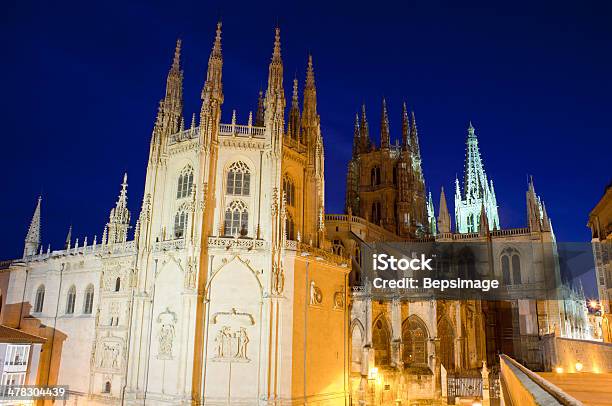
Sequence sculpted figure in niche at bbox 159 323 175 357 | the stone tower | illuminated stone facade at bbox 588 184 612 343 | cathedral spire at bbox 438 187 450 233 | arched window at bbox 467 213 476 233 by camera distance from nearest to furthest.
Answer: sculpted figure in niche at bbox 159 323 175 357
illuminated stone facade at bbox 588 184 612 343
cathedral spire at bbox 438 187 450 233
the stone tower
arched window at bbox 467 213 476 233

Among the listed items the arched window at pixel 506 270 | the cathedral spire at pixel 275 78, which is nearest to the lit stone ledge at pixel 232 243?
the cathedral spire at pixel 275 78

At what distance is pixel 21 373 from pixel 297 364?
826 inches

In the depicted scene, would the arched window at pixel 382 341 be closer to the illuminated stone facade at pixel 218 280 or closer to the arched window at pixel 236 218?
the illuminated stone facade at pixel 218 280

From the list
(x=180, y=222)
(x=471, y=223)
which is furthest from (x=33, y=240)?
(x=471, y=223)

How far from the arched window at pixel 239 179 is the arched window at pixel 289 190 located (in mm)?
2688

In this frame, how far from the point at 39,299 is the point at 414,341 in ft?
110

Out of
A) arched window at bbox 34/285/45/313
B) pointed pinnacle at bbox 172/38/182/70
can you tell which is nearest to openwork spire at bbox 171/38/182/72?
pointed pinnacle at bbox 172/38/182/70

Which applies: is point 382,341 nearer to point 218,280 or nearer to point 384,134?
point 218,280

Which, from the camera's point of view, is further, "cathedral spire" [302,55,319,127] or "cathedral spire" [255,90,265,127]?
"cathedral spire" [255,90,265,127]

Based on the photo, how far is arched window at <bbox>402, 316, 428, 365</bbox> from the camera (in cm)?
4338

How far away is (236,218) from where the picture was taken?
108 feet

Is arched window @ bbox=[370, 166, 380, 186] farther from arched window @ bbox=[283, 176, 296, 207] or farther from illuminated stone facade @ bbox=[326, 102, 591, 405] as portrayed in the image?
arched window @ bbox=[283, 176, 296, 207]

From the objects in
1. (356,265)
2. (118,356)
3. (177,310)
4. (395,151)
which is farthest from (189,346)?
(395,151)

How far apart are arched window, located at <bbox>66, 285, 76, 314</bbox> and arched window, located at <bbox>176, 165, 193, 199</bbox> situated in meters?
15.1
